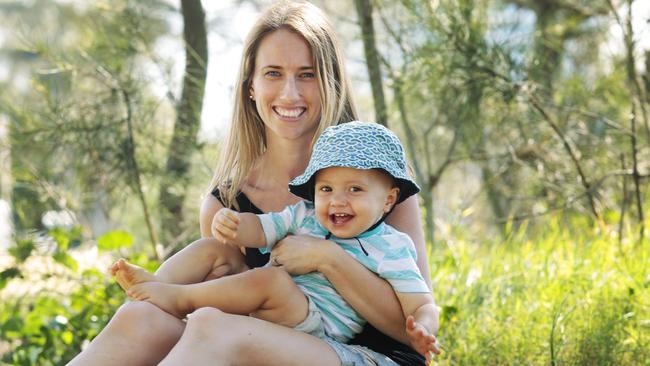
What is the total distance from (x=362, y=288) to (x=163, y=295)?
49 cm

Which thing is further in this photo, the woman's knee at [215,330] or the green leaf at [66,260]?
the green leaf at [66,260]

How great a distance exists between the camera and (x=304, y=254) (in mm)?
2242

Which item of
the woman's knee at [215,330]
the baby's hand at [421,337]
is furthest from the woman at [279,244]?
the baby's hand at [421,337]

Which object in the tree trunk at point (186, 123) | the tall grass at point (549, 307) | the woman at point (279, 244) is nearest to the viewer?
the woman at point (279, 244)

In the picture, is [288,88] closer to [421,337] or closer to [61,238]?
[421,337]

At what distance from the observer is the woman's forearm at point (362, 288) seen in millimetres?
2203

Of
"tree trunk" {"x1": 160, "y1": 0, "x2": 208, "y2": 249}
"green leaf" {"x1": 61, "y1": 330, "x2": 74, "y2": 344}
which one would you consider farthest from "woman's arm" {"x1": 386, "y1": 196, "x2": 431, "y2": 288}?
"green leaf" {"x1": 61, "y1": 330, "x2": 74, "y2": 344}

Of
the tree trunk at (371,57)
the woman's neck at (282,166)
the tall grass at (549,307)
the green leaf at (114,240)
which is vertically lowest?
the tall grass at (549,307)

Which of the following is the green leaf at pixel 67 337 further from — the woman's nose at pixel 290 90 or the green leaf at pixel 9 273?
the woman's nose at pixel 290 90

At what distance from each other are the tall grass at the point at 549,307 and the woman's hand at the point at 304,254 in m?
1.01

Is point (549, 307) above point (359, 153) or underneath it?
underneath

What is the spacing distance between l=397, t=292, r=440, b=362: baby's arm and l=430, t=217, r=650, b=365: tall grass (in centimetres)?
87

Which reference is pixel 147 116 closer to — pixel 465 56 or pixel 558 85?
pixel 465 56

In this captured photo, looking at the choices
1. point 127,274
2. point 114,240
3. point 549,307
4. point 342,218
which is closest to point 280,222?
point 342,218
